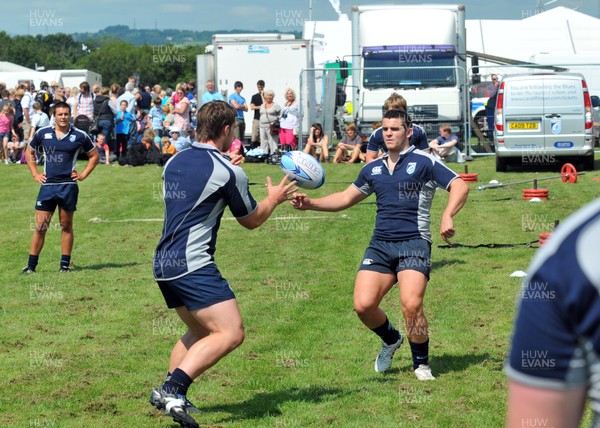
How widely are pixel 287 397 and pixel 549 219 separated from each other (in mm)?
10447

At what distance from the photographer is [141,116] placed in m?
28.5

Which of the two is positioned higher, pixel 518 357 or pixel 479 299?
pixel 518 357

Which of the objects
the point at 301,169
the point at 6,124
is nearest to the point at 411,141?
the point at 301,169

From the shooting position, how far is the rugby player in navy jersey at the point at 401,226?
7578 millimetres

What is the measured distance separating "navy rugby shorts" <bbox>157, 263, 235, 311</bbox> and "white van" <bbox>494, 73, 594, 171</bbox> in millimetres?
17443

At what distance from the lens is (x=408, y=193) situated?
25.5 feet

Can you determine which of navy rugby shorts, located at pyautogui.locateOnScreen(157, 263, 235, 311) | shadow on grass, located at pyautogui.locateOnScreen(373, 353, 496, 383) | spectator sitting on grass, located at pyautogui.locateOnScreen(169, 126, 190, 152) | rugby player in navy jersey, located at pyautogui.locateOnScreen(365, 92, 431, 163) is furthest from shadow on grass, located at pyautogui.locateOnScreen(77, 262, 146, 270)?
spectator sitting on grass, located at pyautogui.locateOnScreen(169, 126, 190, 152)

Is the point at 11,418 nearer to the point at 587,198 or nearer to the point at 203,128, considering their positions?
the point at 203,128

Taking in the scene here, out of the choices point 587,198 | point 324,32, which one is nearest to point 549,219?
point 587,198

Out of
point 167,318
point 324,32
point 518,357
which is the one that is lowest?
point 167,318

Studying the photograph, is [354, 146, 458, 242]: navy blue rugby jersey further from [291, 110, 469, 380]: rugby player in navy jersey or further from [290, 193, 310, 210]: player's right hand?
[290, 193, 310, 210]: player's right hand

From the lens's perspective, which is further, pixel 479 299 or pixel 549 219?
pixel 549 219

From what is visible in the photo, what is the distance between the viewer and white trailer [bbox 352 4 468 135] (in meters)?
25.3

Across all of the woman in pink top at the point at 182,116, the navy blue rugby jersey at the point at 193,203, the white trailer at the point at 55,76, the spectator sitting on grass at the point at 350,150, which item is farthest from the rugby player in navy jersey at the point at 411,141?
the white trailer at the point at 55,76
